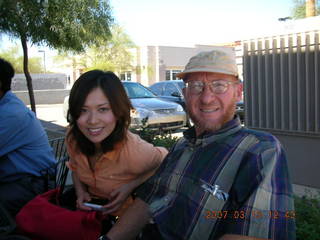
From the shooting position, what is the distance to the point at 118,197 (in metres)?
2.30

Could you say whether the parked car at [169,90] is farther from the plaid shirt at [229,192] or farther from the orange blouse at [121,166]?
the plaid shirt at [229,192]

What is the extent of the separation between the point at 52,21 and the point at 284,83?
17.9ft

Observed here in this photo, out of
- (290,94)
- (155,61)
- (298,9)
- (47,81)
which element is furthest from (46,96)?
(290,94)

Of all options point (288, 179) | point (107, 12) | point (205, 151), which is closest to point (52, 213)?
point (205, 151)

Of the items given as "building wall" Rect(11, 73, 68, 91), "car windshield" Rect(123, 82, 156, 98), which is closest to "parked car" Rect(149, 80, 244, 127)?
"car windshield" Rect(123, 82, 156, 98)

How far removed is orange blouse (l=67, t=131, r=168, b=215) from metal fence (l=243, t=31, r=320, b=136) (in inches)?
128

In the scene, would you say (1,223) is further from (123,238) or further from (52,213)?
(123,238)

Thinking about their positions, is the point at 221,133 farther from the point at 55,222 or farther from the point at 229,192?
the point at 55,222


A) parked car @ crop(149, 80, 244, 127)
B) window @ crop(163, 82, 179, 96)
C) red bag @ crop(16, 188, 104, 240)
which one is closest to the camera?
red bag @ crop(16, 188, 104, 240)

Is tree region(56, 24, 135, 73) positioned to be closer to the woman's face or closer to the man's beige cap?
the woman's face

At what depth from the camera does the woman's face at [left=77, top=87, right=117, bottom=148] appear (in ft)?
7.58

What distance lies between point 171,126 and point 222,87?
8.38 meters

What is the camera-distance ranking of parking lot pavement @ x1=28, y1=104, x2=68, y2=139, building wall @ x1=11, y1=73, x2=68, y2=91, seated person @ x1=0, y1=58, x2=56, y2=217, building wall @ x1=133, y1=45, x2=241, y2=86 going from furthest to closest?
building wall @ x1=11, y1=73, x2=68, y2=91 < building wall @ x1=133, y1=45, x2=241, y2=86 < parking lot pavement @ x1=28, y1=104, x2=68, y2=139 < seated person @ x1=0, y1=58, x2=56, y2=217
